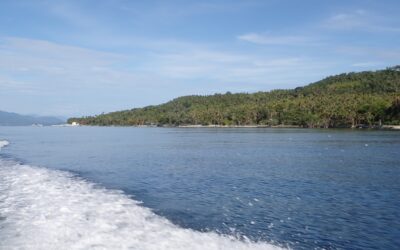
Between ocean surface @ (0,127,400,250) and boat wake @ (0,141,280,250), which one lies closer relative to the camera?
boat wake @ (0,141,280,250)

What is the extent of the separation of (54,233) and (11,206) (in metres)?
5.09

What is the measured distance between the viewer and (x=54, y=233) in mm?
14352

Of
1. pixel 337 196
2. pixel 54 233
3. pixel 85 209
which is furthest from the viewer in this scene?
pixel 337 196

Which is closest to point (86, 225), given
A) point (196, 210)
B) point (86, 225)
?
point (86, 225)

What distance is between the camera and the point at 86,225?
15.5 meters

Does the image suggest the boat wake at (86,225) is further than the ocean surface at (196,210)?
No

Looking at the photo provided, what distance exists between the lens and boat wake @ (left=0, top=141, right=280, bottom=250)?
44.4ft

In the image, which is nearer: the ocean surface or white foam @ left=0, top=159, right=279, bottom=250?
white foam @ left=0, top=159, right=279, bottom=250

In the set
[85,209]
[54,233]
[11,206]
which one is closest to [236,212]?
[85,209]

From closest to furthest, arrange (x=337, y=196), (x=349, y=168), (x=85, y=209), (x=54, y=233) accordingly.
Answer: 1. (x=54, y=233)
2. (x=85, y=209)
3. (x=337, y=196)
4. (x=349, y=168)

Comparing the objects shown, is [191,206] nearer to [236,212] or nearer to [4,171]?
[236,212]

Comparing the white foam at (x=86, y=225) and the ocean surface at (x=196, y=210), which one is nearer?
the white foam at (x=86, y=225)

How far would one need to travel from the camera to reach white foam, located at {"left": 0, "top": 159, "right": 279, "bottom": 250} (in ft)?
44.4

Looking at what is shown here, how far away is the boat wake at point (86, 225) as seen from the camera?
13.5 m
